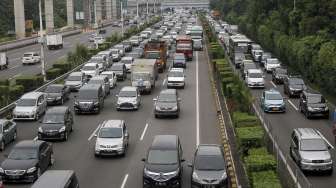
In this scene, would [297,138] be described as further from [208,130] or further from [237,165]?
[208,130]

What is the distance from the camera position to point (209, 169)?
1040 inches

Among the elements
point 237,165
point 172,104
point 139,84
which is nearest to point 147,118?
point 172,104

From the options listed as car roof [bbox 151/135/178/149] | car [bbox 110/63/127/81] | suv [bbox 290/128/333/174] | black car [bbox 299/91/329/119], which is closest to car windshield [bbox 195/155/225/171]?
car roof [bbox 151/135/178/149]

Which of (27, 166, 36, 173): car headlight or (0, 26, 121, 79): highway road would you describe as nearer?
(27, 166, 36, 173): car headlight

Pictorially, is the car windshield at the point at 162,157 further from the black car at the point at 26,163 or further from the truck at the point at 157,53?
the truck at the point at 157,53

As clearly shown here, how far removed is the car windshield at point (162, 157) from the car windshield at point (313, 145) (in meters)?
6.43

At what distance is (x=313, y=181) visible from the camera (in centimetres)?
2845

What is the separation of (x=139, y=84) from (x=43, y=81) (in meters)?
9.97

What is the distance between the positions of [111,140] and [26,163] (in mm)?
5525

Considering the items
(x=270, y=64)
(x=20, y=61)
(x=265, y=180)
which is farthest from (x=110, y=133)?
(x=20, y=61)

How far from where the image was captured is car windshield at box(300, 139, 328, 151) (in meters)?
29.8

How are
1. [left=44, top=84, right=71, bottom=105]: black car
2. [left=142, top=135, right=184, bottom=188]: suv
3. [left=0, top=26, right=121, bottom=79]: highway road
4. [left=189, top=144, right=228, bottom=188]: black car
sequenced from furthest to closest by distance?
[left=0, top=26, right=121, bottom=79]: highway road → [left=44, top=84, right=71, bottom=105]: black car → [left=142, top=135, right=184, bottom=188]: suv → [left=189, top=144, right=228, bottom=188]: black car

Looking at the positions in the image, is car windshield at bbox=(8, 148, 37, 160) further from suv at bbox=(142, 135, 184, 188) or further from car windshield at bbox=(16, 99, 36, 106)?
car windshield at bbox=(16, 99, 36, 106)

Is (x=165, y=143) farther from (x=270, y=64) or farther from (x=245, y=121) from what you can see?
(x=270, y=64)
